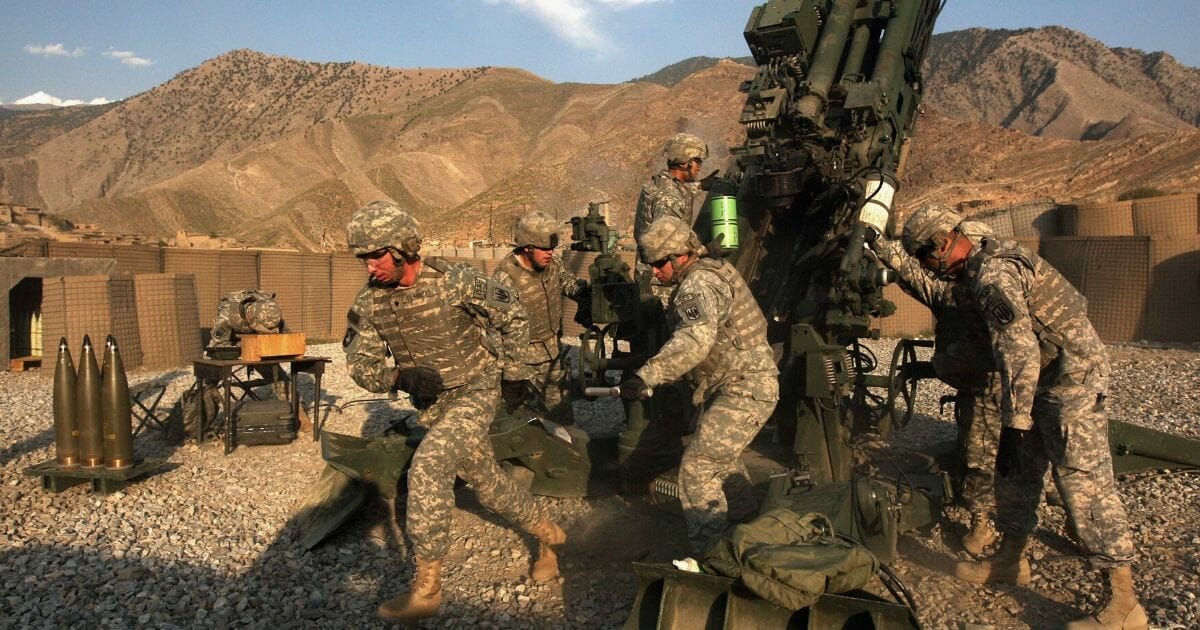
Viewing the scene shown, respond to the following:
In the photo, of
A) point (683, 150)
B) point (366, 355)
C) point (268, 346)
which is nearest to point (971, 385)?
point (683, 150)

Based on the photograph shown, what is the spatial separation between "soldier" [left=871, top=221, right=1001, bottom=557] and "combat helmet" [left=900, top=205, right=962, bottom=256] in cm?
41

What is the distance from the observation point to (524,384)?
16.3 feet

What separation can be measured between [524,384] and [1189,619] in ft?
11.3

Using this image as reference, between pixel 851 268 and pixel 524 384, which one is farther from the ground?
pixel 851 268

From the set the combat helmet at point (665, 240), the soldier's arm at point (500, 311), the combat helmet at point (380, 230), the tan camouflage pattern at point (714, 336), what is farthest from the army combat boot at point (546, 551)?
the combat helmet at point (380, 230)

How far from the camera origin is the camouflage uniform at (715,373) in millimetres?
4348

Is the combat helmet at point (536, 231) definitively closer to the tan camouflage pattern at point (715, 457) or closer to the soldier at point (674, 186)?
the soldier at point (674, 186)

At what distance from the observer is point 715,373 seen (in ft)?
15.3

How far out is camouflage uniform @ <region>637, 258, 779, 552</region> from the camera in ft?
14.3

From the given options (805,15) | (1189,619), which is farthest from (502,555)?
(805,15)

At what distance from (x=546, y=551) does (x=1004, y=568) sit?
8.17 feet

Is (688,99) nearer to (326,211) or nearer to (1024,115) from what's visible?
(326,211)

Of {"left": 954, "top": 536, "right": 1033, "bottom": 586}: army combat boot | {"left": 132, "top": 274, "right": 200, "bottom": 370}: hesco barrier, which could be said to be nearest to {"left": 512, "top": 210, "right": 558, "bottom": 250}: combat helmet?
{"left": 954, "top": 536, "right": 1033, "bottom": 586}: army combat boot

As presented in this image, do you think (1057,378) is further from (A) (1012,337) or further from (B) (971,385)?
(B) (971,385)
